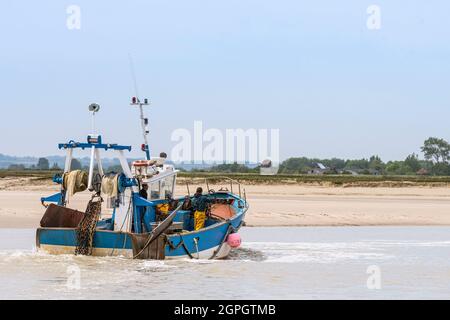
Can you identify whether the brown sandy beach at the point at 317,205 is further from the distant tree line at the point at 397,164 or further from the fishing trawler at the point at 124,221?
the distant tree line at the point at 397,164

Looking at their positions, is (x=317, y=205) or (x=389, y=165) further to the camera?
(x=389, y=165)

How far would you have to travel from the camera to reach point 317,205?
4238 cm

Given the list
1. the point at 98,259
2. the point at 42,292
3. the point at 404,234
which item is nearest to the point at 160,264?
the point at 98,259

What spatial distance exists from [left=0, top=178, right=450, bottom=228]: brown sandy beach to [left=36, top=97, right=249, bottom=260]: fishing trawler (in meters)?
11.3

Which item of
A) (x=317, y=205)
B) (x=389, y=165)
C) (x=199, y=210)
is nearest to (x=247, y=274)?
(x=199, y=210)

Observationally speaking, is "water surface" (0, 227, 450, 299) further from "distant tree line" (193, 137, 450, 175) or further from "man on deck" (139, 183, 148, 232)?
"distant tree line" (193, 137, 450, 175)

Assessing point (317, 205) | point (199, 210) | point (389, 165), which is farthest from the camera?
point (389, 165)

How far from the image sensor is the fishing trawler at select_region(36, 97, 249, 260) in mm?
20734

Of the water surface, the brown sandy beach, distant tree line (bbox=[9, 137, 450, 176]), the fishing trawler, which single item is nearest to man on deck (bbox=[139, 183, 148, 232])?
the fishing trawler

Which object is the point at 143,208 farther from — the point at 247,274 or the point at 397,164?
the point at 397,164

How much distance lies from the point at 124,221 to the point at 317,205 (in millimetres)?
22082

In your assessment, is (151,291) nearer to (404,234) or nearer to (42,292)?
(42,292)
